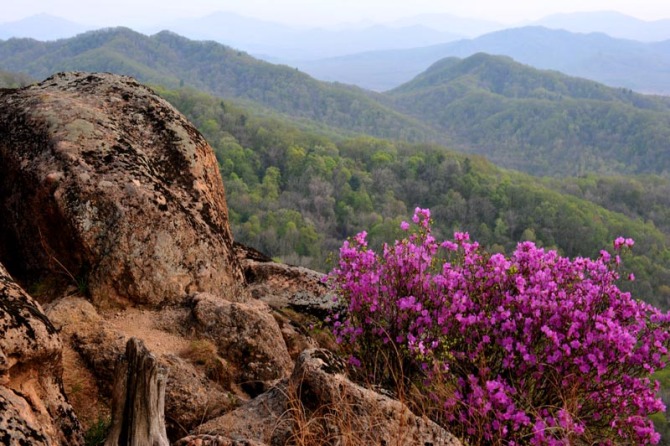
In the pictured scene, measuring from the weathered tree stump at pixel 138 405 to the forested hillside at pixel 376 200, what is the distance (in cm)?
6217

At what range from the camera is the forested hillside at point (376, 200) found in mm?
71875

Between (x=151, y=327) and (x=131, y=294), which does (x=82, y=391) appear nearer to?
(x=151, y=327)

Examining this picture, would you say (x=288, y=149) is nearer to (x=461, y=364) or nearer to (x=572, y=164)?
(x=461, y=364)

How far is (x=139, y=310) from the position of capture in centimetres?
553

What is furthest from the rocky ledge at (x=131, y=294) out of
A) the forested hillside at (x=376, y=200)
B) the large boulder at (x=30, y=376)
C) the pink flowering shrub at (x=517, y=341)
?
the forested hillside at (x=376, y=200)

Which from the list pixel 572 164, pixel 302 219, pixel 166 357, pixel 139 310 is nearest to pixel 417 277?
pixel 166 357

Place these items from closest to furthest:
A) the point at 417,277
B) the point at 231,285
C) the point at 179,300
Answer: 1. the point at 417,277
2. the point at 179,300
3. the point at 231,285

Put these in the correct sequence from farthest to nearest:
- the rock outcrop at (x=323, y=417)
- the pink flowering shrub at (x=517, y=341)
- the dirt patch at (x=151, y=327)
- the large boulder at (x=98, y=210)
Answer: the large boulder at (x=98, y=210), the dirt patch at (x=151, y=327), the pink flowering shrub at (x=517, y=341), the rock outcrop at (x=323, y=417)

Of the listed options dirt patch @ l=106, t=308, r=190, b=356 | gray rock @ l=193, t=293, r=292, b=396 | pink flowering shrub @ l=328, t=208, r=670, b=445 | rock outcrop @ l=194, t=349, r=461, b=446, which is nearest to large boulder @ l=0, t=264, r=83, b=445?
rock outcrop @ l=194, t=349, r=461, b=446

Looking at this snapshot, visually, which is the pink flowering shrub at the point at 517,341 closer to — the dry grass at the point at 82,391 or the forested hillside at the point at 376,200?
the dry grass at the point at 82,391

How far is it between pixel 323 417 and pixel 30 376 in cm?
184

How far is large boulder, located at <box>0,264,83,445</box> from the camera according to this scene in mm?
2821

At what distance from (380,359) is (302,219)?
7521cm

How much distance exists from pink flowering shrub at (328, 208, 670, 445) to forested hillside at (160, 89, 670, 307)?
2379 inches
